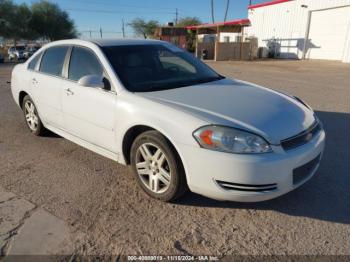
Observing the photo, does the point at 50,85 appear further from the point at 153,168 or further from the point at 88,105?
the point at 153,168

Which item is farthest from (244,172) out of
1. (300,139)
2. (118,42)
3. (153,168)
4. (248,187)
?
(118,42)

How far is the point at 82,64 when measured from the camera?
3984 millimetres

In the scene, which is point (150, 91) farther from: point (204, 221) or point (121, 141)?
point (204, 221)

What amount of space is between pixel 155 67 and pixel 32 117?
8.37ft

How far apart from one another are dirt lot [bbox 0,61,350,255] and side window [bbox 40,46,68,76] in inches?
48.0

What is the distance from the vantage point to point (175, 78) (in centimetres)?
386

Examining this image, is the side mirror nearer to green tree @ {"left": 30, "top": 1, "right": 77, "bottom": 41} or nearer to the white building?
the white building

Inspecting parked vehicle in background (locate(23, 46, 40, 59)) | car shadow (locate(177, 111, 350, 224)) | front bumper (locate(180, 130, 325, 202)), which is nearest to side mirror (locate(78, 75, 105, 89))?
front bumper (locate(180, 130, 325, 202))

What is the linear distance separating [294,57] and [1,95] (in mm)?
22751

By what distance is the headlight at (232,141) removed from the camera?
8.68 feet

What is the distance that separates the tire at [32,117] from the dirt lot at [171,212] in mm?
758

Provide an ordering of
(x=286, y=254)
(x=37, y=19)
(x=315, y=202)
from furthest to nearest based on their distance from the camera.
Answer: (x=37, y=19), (x=315, y=202), (x=286, y=254)

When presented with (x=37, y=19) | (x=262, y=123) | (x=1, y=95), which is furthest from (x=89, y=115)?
(x=37, y=19)

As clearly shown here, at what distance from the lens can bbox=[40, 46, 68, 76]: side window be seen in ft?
14.3
